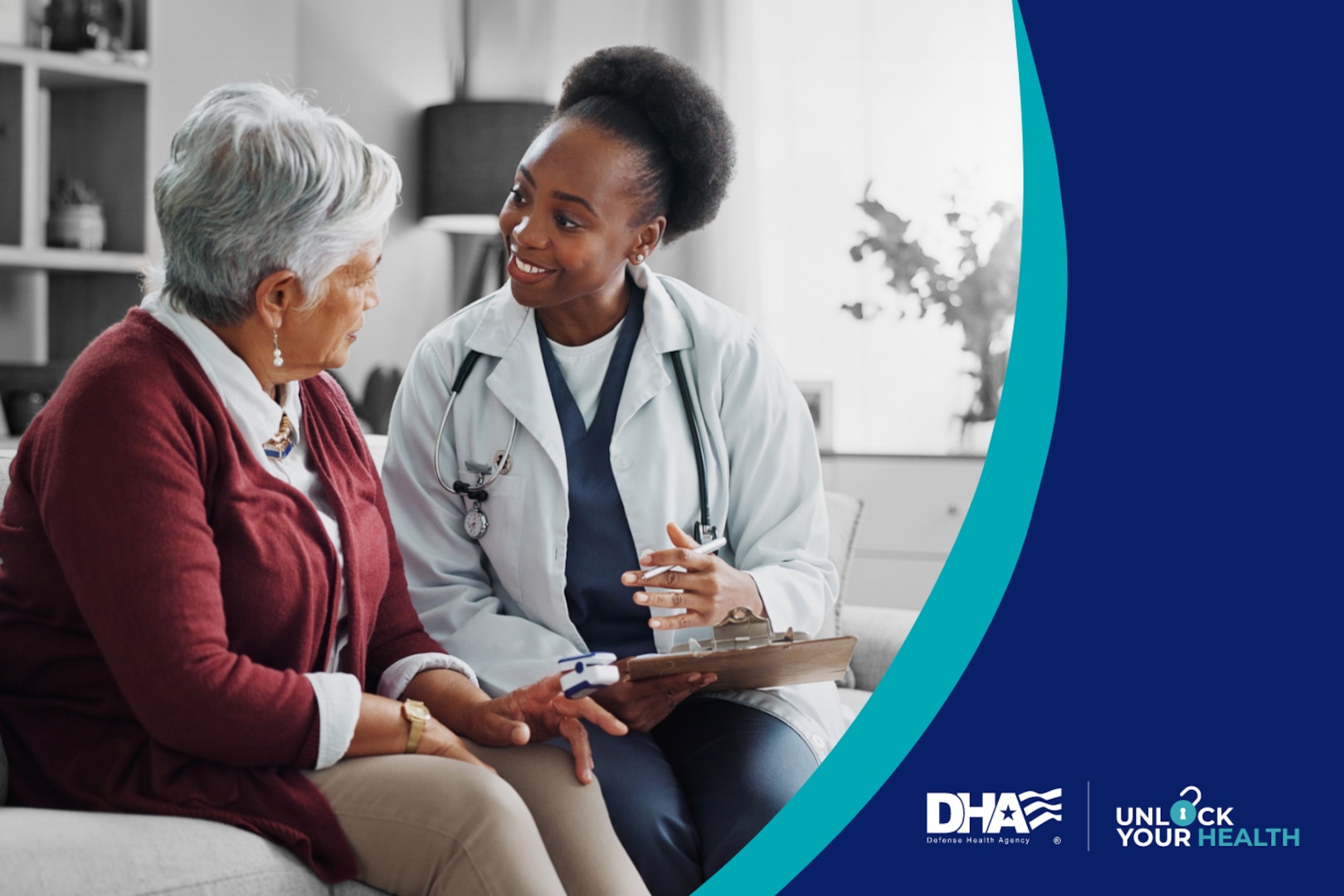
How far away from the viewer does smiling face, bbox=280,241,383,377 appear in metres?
1.35

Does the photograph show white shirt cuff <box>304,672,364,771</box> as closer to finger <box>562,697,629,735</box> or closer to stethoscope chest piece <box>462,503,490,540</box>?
finger <box>562,697,629,735</box>

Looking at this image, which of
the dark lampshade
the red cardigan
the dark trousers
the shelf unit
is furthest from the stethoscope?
the dark lampshade

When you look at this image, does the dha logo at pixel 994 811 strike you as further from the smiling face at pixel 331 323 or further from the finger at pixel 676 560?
the smiling face at pixel 331 323

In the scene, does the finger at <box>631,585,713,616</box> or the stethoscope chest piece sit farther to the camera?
the stethoscope chest piece

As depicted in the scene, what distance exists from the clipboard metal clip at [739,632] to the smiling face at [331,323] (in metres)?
0.51

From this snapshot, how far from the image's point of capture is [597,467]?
5.50ft

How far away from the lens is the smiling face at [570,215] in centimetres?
167

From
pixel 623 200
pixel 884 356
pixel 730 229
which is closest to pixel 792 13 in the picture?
pixel 730 229

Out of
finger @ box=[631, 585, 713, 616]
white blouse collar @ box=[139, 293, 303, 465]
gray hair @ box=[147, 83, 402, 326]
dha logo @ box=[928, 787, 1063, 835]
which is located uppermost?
gray hair @ box=[147, 83, 402, 326]

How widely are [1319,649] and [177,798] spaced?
3.16 feet

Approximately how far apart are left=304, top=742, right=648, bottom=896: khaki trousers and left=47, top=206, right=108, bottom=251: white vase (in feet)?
8.60

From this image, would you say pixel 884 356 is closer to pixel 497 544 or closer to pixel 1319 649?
pixel 497 544

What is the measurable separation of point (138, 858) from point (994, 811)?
2.33ft

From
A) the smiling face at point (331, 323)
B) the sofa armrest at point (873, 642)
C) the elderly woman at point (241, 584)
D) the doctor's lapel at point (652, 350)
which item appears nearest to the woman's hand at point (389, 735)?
the elderly woman at point (241, 584)
